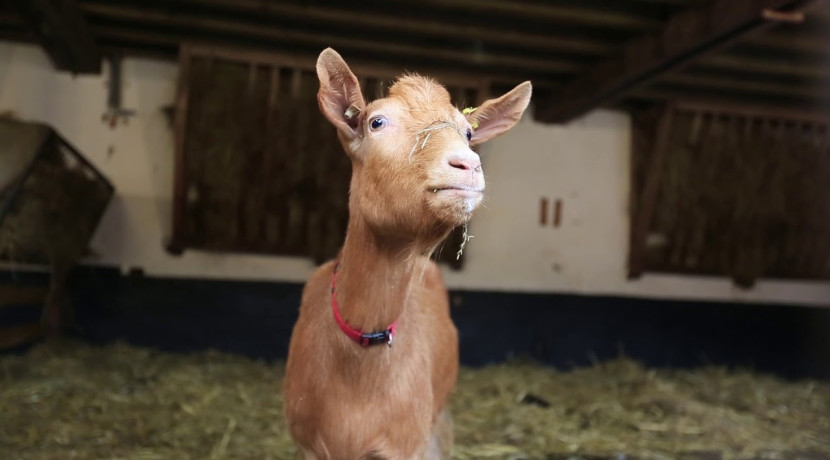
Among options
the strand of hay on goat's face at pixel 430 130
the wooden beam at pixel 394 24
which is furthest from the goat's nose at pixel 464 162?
the wooden beam at pixel 394 24

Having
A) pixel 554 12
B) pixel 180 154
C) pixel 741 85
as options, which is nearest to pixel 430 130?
pixel 554 12

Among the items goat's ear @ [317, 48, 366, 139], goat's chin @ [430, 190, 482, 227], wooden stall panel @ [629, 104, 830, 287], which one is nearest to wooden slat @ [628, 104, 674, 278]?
wooden stall panel @ [629, 104, 830, 287]

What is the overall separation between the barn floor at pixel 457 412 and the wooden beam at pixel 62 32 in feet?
8.63

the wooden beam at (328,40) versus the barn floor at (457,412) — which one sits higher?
the wooden beam at (328,40)

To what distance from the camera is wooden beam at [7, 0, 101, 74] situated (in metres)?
4.90

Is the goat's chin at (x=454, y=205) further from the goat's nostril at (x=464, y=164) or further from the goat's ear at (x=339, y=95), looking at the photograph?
the goat's ear at (x=339, y=95)

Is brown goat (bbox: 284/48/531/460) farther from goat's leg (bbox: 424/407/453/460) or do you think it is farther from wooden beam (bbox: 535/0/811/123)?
wooden beam (bbox: 535/0/811/123)

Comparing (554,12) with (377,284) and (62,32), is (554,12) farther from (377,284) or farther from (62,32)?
(62,32)

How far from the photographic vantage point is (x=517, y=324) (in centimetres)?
732

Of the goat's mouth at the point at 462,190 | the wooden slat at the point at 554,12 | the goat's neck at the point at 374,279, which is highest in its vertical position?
the wooden slat at the point at 554,12

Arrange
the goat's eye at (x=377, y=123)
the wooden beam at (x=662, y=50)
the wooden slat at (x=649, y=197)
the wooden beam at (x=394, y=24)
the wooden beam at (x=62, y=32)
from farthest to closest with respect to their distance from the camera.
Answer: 1. the wooden slat at (x=649, y=197)
2. the wooden beam at (x=394, y=24)
3. the wooden beam at (x=62, y=32)
4. the wooden beam at (x=662, y=50)
5. the goat's eye at (x=377, y=123)

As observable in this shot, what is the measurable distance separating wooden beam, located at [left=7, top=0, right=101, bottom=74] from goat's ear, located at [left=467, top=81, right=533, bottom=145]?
381cm

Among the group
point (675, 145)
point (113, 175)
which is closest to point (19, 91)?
point (113, 175)

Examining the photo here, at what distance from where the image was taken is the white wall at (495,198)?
21.3 ft
